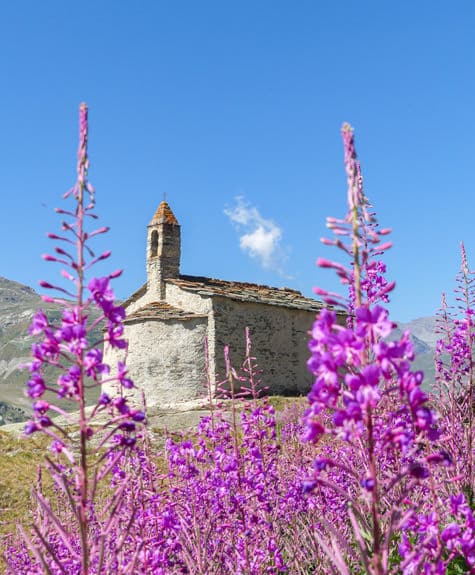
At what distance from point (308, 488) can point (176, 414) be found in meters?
22.2

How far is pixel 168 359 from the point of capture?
98.4 ft

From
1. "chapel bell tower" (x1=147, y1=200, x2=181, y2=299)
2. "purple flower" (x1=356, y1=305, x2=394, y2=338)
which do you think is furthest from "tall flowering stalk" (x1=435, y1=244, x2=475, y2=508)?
"chapel bell tower" (x1=147, y1=200, x2=181, y2=299)

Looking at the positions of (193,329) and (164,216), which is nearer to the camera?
(193,329)

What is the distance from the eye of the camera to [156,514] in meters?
4.59

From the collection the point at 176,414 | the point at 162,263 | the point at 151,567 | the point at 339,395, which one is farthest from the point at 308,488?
the point at 162,263

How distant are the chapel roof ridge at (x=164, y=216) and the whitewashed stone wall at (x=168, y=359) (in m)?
6.19

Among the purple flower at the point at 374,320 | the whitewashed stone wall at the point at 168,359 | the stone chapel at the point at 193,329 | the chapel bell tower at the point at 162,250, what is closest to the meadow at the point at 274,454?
the purple flower at the point at 374,320

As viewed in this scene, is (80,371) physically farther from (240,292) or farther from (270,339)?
(240,292)

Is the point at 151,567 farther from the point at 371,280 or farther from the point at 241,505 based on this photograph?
the point at 371,280

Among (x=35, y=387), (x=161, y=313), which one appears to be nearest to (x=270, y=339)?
(x=161, y=313)

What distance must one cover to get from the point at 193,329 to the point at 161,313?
72.3 inches

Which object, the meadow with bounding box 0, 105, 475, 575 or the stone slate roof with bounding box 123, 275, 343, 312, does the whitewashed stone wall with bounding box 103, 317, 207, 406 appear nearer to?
the stone slate roof with bounding box 123, 275, 343, 312

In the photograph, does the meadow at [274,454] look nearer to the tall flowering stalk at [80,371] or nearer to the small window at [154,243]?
the tall flowering stalk at [80,371]

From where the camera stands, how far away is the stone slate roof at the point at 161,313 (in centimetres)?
3031
